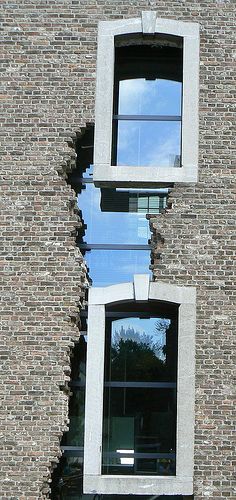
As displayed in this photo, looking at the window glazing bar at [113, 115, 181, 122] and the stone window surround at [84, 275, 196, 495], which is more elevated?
the window glazing bar at [113, 115, 181, 122]

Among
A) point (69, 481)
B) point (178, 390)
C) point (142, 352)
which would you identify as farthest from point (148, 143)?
point (69, 481)

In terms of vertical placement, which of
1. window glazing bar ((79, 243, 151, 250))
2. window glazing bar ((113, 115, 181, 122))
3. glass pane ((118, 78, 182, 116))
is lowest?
window glazing bar ((79, 243, 151, 250))

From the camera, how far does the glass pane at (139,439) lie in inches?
444

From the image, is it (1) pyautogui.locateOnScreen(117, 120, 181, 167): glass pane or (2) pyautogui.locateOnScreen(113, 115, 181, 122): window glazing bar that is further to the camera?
(2) pyautogui.locateOnScreen(113, 115, 181, 122): window glazing bar

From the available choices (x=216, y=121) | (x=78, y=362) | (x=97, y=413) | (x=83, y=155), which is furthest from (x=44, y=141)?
(x=97, y=413)

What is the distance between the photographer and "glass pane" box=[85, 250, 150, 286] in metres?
12.1

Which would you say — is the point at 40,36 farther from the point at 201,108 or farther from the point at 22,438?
the point at 22,438

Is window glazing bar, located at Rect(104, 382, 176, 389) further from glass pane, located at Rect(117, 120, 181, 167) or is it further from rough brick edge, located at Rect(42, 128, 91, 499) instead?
glass pane, located at Rect(117, 120, 181, 167)

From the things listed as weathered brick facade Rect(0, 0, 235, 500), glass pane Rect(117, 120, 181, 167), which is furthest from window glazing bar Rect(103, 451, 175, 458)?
glass pane Rect(117, 120, 181, 167)

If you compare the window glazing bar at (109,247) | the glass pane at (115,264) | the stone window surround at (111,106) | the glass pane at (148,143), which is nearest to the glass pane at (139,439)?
the glass pane at (115,264)

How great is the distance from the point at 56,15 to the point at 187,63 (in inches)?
88.9

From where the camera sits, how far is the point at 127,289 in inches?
457

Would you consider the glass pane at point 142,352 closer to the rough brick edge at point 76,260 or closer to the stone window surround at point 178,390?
the stone window surround at point 178,390

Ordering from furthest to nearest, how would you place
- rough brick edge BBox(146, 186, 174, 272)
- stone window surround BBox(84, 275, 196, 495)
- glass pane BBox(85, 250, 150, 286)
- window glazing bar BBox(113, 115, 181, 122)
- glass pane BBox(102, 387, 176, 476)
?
window glazing bar BBox(113, 115, 181, 122)
glass pane BBox(85, 250, 150, 286)
rough brick edge BBox(146, 186, 174, 272)
glass pane BBox(102, 387, 176, 476)
stone window surround BBox(84, 275, 196, 495)
